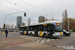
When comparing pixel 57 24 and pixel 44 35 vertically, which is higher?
pixel 57 24

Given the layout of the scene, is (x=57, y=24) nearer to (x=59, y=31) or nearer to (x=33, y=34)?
(x=59, y=31)

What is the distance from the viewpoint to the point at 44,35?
1720 cm

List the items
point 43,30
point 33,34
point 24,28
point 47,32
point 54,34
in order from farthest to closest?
point 24,28 → point 33,34 → point 43,30 → point 47,32 → point 54,34

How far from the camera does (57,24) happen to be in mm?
15867

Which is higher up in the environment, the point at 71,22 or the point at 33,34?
the point at 71,22

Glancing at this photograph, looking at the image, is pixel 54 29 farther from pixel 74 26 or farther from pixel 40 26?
pixel 74 26

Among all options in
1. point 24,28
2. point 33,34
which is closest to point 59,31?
point 33,34

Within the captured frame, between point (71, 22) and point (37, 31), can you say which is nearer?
point (37, 31)

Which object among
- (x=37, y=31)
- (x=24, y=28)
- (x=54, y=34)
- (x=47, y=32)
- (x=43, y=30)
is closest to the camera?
(x=54, y=34)

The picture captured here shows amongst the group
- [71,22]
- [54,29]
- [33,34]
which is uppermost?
[71,22]

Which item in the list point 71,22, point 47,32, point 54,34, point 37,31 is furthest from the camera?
point 71,22

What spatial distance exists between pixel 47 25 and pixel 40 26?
2.38 meters

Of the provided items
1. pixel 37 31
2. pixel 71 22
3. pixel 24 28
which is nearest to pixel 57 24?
pixel 37 31

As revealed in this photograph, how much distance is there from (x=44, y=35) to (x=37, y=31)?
116 inches
